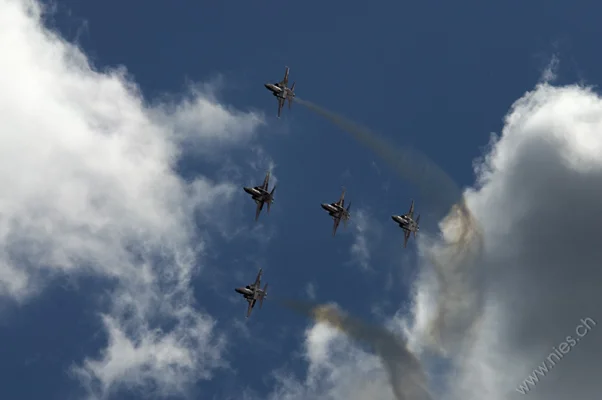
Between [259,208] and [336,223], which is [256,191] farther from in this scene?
[336,223]

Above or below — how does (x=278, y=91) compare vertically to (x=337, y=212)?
above

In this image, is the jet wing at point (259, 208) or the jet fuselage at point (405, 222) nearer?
the jet wing at point (259, 208)

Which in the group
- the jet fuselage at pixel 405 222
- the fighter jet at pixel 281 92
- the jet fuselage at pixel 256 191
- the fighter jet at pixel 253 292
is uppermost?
the fighter jet at pixel 281 92

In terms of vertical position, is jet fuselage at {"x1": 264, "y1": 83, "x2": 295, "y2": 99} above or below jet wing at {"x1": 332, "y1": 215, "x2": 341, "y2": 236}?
above

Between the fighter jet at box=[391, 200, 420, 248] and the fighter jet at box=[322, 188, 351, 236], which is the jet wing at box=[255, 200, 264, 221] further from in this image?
the fighter jet at box=[391, 200, 420, 248]

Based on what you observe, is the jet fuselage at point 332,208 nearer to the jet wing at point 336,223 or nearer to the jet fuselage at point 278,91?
the jet wing at point 336,223

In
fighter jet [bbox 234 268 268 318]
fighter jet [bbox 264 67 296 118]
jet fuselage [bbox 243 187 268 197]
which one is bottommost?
fighter jet [bbox 234 268 268 318]

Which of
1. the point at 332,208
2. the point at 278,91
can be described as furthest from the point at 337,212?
the point at 278,91

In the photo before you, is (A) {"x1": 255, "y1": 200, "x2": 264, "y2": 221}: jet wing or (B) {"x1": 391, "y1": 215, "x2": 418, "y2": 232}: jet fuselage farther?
(B) {"x1": 391, "y1": 215, "x2": 418, "y2": 232}: jet fuselage

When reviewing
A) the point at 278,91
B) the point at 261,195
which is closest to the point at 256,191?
the point at 261,195

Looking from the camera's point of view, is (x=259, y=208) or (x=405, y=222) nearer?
(x=259, y=208)

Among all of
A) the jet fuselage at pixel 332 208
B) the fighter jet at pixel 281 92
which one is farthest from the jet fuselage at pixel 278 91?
the jet fuselage at pixel 332 208

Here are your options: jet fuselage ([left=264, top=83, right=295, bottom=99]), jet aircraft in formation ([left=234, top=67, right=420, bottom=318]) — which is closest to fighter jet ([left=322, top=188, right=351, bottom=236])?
jet aircraft in formation ([left=234, top=67, right=420, bottom=318])

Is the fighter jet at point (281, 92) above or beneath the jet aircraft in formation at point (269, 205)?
above
